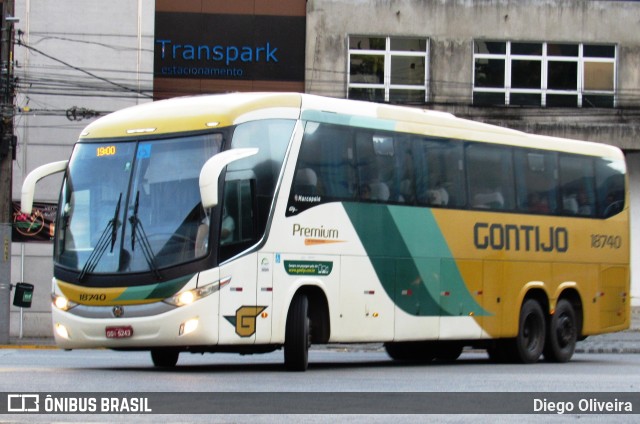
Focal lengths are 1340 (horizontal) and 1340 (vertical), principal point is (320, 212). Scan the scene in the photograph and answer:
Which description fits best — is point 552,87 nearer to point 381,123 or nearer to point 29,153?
point 29,153

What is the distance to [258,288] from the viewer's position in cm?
1605

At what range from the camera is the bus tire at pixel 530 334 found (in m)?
21.3

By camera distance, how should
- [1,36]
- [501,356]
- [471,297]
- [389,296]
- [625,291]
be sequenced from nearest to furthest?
[389,296], [471,297], [501,356], [625,291], [1,36]

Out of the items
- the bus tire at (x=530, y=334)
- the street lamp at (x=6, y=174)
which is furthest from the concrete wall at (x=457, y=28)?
the bus tire at (x=530, y=334)

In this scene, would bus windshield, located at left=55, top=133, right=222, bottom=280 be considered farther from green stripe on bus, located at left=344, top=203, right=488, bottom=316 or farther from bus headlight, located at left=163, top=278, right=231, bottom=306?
green stripe on bus, located at left=344, top=203, right=488, bottom=316

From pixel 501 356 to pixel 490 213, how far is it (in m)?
2.52

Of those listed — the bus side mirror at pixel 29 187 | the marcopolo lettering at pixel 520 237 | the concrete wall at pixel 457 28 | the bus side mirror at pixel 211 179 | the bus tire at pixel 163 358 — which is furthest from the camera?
the concrete wall at pixel 457 28

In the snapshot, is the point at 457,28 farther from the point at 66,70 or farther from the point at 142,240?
the point at 142,240

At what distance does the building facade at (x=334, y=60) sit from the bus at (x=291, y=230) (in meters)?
17.1

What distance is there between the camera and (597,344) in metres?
30.7

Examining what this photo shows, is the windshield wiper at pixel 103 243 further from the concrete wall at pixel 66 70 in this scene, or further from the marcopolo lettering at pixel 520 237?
the concrete wall at pixel 66 70

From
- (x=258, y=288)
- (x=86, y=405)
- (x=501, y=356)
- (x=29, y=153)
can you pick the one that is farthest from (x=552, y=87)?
(x=86, y=405)

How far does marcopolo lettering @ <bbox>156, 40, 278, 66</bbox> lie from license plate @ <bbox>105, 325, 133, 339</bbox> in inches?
885

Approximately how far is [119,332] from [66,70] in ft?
68.7
